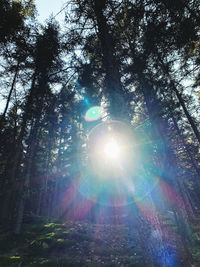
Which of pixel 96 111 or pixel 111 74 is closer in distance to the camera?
pixel 111 74

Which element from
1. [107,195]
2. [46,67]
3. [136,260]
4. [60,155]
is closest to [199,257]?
[136,260]

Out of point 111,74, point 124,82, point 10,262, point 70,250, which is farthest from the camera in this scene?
point 124,82

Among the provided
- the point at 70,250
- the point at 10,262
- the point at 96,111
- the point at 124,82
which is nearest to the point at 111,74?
the point at 124,82

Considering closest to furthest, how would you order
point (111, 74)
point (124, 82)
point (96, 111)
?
point (111, 74) → point (124, 82) → point (96, 111)

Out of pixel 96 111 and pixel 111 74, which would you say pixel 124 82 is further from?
pixel 111 74

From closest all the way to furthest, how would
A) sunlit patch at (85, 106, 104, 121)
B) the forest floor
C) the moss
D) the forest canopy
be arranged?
the forest canopy < the moss < the forest floor < sunlit patch at (85, 106, 104, 121)

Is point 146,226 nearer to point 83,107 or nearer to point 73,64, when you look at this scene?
point 73,64

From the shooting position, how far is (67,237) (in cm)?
922

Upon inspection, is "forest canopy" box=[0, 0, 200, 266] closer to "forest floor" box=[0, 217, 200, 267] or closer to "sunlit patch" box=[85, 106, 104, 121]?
"sunlit patch" box=[85, 106, 104, 121]

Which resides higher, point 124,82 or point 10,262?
point 124,82

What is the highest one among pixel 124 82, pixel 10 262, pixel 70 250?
pixel 124 82

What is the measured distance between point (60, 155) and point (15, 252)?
1336 cm

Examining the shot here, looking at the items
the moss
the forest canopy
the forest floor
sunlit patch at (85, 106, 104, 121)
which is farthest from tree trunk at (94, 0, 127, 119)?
the moss

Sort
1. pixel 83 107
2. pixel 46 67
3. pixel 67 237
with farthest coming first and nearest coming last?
pixel 83 107 → pixel 46 67 → pixel 67 237
